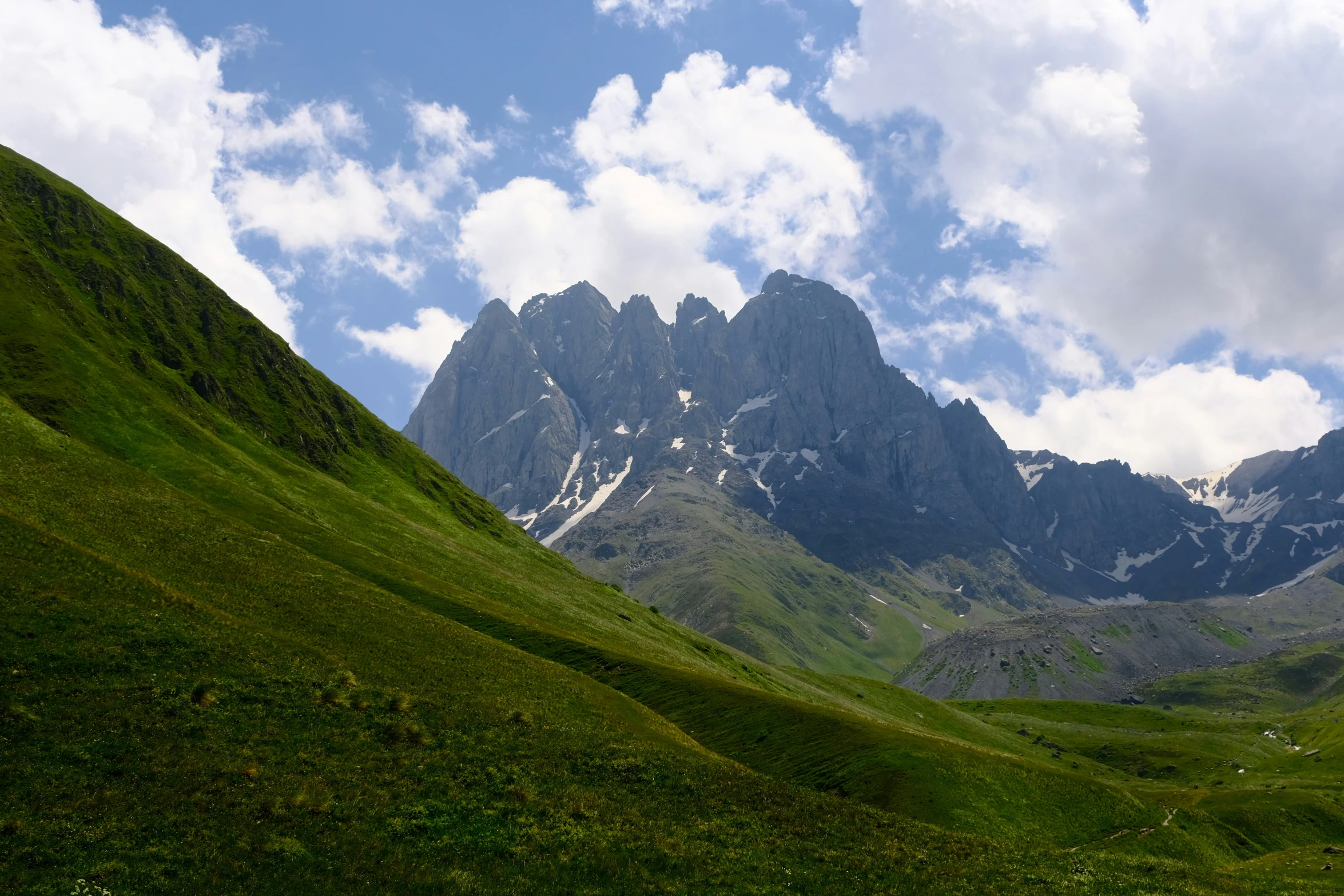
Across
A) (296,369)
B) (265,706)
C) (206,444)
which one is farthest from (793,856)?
(296,369)

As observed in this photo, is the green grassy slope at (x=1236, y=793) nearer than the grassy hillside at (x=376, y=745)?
No

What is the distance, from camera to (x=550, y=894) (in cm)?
2753

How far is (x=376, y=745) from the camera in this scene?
36.1m

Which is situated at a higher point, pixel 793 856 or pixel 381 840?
pixel 793 856

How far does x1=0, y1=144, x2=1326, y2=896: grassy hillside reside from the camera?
2759 cm

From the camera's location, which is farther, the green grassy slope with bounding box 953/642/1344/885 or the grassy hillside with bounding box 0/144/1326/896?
the green grassy slope with bounding box 953/642/1344/885

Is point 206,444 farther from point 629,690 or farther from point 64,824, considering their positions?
point 64,824

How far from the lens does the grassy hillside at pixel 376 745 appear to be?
27594mm

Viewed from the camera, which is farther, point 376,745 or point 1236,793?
point 1236,793

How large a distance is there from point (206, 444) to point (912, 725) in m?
116

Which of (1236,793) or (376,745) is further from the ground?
(1236,793)

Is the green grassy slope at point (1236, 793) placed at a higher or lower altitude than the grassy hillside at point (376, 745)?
higher

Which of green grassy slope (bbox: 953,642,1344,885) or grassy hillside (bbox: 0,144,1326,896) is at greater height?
green grassy slope (bbox: 953,642,1344,885)

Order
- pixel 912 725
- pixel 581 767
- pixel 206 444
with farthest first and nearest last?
pixel 912 725
pixel 206 444
pixel 581 767
